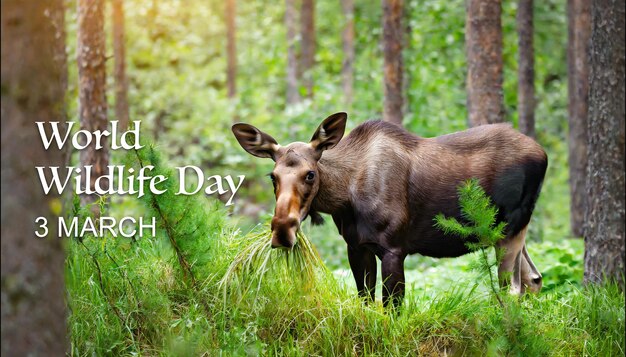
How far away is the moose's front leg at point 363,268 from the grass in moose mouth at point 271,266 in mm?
384

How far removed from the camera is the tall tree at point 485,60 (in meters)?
11.1

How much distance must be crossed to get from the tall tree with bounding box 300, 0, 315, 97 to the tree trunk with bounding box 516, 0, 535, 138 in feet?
32.0

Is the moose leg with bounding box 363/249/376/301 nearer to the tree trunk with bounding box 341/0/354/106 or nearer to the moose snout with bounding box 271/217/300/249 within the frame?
the moose snout with bounding box 271/217/300/249

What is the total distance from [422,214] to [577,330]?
166 cm

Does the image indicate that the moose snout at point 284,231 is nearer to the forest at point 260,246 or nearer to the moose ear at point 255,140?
the forest at point 260,246

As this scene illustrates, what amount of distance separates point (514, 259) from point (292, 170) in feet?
8.36

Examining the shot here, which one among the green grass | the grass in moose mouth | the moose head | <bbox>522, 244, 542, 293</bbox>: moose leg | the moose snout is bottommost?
<bbox>522, 244, 542, 293</bbox>: moose leg

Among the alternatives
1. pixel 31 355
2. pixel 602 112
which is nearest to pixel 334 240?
pixel 602 112

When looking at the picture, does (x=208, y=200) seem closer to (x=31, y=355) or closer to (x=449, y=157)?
(x=449, y=157)

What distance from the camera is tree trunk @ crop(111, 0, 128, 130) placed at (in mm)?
16844

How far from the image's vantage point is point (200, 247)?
282 inches

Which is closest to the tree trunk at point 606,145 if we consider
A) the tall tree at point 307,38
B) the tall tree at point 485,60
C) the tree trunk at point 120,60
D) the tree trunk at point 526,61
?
the tall tree at point 485,60

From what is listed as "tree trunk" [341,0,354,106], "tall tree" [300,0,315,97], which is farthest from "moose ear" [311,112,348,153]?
"tall tree" [300,0,315,97]

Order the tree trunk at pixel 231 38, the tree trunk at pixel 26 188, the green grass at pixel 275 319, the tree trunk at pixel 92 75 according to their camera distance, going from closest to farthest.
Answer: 1. the tree trunk at pixel 26 188
2. the green grass at pixel 275 319
3. the tree trunk at pixel 92 75
4. the tree trunk at pixel 231 38
